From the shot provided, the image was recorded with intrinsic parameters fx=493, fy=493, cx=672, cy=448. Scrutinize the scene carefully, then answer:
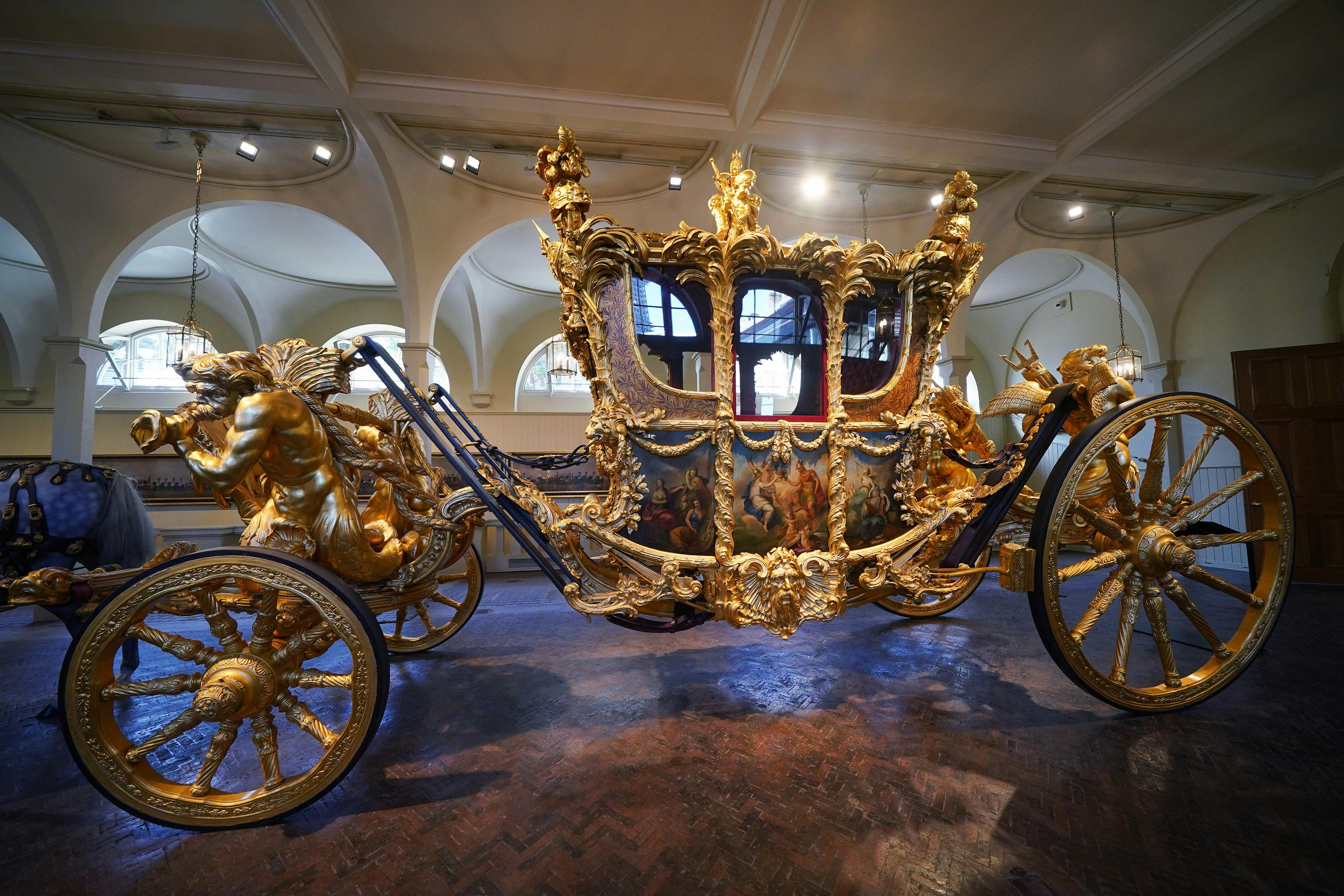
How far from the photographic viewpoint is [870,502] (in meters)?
2.61

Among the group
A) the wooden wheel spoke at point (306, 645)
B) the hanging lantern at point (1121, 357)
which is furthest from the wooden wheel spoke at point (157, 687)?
the hanging lantern at point (1121, 357)

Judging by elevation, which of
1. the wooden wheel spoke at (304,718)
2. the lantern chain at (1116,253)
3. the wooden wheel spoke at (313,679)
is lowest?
the wooden wheel spoke at (304,718)

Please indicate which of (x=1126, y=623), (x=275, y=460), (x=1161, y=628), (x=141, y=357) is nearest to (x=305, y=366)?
(x=275, y=460)

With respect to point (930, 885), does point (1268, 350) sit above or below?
above

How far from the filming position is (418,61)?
14.1 ft

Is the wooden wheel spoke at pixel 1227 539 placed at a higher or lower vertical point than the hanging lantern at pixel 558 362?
lower

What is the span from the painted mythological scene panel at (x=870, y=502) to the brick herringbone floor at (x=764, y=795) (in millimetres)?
901

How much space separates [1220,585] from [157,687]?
Result: 4.68 meters

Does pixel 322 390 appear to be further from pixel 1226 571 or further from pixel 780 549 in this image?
pixel 1226 571

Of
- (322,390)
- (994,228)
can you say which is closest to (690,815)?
(322,390)

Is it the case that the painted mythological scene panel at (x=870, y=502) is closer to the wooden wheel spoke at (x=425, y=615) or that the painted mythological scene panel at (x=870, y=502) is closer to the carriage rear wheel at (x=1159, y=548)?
the carriage rear wheel at (x=1159, y=548)

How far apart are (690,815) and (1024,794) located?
1.28 meters

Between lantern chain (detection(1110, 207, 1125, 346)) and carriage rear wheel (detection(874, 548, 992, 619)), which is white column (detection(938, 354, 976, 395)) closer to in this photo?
lantern chain (detection(1110, 207, 1125, 346))

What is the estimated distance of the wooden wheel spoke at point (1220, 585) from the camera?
237 centimetres
